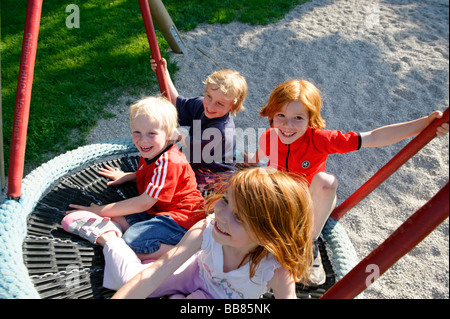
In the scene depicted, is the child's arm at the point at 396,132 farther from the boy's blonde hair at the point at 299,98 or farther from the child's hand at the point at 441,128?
the boy's blonde hair at the point at 299,98

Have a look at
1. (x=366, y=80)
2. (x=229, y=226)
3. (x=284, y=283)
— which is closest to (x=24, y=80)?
(x=229, y=226)

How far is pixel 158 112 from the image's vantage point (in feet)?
4.65

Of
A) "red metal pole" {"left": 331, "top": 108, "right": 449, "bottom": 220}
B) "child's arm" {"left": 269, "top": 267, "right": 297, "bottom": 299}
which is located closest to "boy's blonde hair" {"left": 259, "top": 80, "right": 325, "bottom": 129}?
"red metal pole" {"left": 331, "top": 108, "right": 449, "bottom": 220}

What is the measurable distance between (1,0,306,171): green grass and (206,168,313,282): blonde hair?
179 centimetres

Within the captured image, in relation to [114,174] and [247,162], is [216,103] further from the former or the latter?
[114,174]

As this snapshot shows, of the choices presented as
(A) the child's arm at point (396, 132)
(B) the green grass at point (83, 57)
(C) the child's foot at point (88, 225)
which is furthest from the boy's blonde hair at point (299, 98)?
(B) the green grass at point (83, 57)

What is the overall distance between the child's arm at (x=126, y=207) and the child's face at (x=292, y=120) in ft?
1.91

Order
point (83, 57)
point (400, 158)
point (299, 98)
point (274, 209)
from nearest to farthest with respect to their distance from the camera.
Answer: point (274, 209) → point (400, 158) → point (299, 98) → point (83, 57)

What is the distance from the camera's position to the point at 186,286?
1240mm

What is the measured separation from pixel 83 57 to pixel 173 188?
223cm

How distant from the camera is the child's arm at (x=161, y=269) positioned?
3.37 ft

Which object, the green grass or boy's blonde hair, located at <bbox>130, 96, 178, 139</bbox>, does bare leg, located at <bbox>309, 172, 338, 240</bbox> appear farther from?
the green grass

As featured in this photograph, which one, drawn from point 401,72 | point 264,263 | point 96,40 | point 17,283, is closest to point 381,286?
point 264,263
